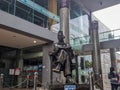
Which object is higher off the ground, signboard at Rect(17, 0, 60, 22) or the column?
signboard at Rect(17, 0, 60, 22)

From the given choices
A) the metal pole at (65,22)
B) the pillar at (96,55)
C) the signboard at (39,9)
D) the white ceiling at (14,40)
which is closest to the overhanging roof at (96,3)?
the pillar at (96,55)

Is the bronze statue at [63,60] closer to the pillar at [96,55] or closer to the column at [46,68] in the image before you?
the column at [46,68]

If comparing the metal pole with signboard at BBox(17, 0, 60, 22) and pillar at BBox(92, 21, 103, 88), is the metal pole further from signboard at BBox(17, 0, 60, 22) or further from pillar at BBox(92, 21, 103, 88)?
pillar at BBox(92, 21, 103, 88)

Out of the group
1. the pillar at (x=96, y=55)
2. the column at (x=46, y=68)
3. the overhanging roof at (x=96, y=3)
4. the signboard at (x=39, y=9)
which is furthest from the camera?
the overhanging roof at (x=96, y=3)

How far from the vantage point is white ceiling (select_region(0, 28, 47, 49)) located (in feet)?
30.0

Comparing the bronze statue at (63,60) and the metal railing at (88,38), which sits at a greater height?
the metal railing at (88,38)

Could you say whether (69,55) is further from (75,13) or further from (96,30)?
(75,13)

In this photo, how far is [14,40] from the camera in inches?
412

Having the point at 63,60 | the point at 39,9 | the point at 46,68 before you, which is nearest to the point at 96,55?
the point at 46,68

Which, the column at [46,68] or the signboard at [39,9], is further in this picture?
the column at [46,68]

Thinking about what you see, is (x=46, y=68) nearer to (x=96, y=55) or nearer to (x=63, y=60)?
(x=96, y=55)

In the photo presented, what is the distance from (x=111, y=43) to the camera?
11.5 m

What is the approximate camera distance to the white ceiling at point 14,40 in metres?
9.16

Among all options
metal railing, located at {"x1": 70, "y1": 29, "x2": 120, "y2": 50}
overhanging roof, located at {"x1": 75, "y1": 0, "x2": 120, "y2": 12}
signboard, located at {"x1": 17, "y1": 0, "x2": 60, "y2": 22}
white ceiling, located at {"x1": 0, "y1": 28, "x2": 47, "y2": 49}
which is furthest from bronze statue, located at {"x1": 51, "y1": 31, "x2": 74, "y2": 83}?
overhanging roof, located at {"x1": 75, "y1": 0, "x2": 120, "y2": 12}
